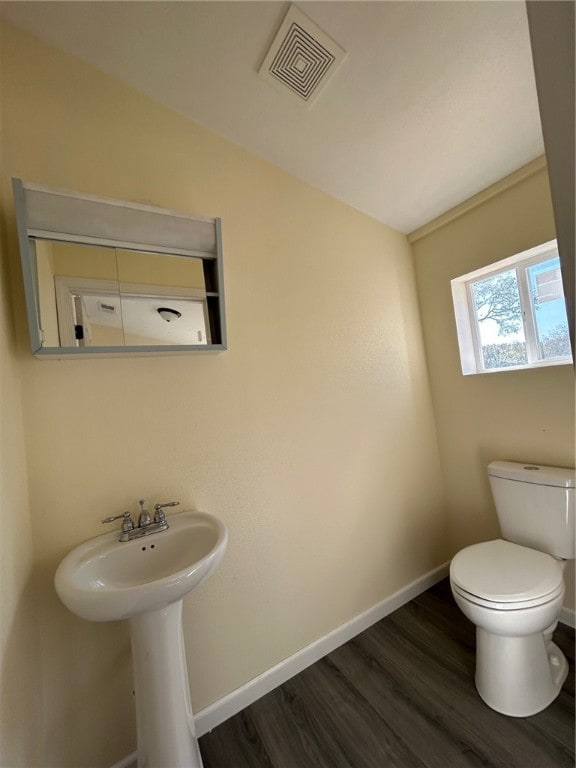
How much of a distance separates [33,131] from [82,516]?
4.20 ft

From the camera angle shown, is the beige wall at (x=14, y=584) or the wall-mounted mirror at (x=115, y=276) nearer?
the beige wall at (x=14, y=584)

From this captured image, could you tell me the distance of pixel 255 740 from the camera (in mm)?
1126

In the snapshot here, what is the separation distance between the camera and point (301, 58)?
1.09 metres

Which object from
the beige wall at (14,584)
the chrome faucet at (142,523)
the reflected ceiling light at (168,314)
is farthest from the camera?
the reflected ceiling light at (168,314)

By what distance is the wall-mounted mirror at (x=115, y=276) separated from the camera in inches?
37.6

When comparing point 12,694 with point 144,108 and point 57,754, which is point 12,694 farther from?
point 144,108

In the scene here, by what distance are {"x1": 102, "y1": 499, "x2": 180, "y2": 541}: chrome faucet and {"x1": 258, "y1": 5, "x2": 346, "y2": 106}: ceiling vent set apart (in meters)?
1.59

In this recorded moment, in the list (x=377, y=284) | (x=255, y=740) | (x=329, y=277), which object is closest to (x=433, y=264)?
(x=377, y=284)

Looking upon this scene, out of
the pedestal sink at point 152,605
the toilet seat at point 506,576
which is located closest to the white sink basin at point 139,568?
the pedestal sink at point 152,605

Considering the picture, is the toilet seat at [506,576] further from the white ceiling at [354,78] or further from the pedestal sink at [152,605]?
the white ceiling at [354,78]

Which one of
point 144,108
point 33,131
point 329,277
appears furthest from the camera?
point 329,277

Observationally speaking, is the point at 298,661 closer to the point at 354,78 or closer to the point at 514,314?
the point at 514,314

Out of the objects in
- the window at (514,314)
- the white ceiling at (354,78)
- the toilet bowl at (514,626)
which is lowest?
the toilet bowl at (514,626)

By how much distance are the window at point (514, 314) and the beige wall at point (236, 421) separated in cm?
32
